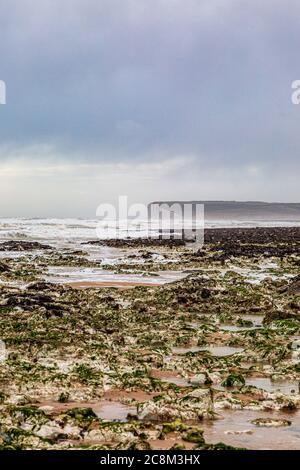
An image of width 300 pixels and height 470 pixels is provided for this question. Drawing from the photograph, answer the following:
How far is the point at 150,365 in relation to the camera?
11.1m

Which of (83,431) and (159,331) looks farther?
(159,331)

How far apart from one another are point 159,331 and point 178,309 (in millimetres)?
3850

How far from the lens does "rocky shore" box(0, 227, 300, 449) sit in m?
7.10

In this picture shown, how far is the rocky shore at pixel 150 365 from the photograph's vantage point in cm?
710

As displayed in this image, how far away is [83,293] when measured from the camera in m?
20.8

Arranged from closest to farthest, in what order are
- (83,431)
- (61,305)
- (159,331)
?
(83,431), (159,331), (61,305)

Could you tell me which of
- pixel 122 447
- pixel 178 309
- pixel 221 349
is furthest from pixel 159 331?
pixel 122 447

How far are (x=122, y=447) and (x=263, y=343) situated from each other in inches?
286
